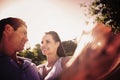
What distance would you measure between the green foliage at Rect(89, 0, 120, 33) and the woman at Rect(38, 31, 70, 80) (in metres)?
0.51

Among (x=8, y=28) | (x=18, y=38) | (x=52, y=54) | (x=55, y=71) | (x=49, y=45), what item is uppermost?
(x=8, y=28)

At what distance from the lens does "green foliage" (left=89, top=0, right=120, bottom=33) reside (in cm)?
298

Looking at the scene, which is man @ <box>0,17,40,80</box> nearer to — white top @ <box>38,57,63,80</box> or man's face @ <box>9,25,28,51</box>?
man's face @ <box>9,25,28,51</box>

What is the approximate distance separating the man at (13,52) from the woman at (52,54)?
11cm

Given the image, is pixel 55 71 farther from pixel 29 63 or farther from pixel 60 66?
pixel 29 63

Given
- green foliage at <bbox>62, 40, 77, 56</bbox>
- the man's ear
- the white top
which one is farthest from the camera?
green foliage at <bbox>62, 40, 77, 56</bbox>

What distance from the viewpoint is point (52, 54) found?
303 centimetres

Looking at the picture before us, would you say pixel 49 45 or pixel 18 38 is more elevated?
pixel 18 38

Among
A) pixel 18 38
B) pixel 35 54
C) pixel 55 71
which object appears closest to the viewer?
pixel 55 71

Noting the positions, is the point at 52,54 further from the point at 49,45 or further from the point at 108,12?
the point at 108,12

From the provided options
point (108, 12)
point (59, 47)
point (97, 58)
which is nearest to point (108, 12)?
point (108, 12)

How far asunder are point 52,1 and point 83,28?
0.54 m

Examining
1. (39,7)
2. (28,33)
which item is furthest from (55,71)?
(39,7)

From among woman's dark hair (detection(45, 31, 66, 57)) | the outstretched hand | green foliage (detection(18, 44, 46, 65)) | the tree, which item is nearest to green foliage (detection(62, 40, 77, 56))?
woman's dark hair (detection(45, 31, 66, 57))
